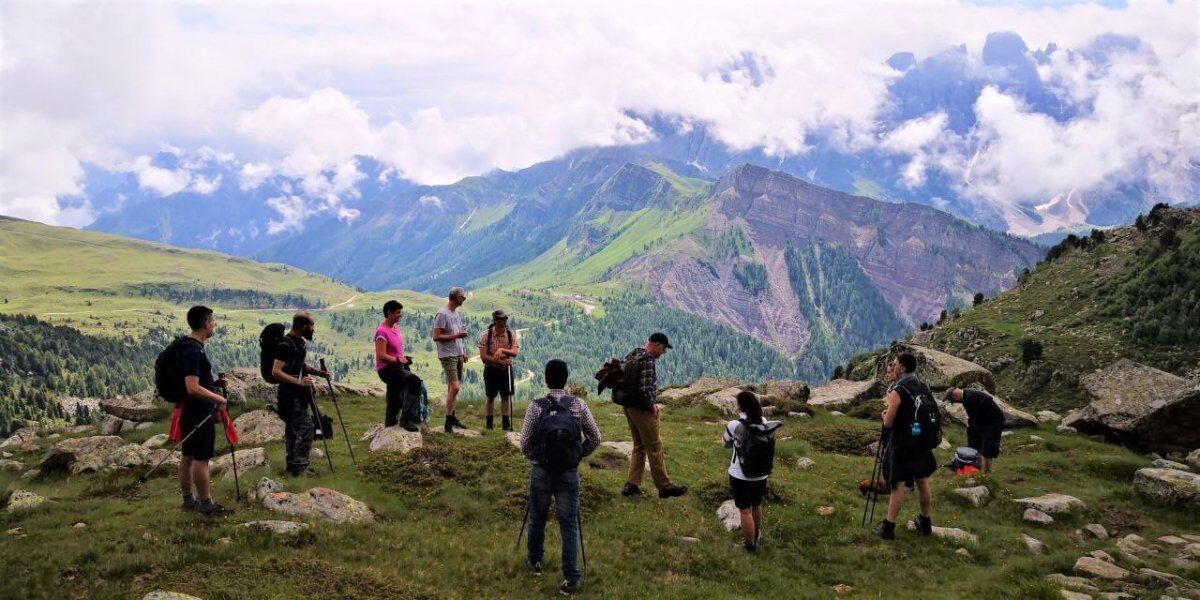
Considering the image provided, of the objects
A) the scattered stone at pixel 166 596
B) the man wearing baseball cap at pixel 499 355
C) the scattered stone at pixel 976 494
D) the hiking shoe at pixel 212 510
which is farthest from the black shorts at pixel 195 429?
the scattered stone at pixel 976 494

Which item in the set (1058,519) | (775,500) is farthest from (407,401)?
(1058,519)

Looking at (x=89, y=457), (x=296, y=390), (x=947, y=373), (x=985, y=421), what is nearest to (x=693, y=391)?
(x=947, y=373)

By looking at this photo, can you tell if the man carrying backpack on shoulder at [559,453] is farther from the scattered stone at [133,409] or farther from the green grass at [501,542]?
the scattered stone at [133,409]

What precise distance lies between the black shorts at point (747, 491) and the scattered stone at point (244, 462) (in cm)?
1350

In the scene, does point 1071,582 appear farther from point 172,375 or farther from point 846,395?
point 846,395

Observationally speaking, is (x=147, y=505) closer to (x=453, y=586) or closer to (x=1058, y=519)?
(x=453, y=586)

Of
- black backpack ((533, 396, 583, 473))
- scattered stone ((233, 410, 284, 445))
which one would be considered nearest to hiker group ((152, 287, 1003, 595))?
black backpack ((533, 396, 583, 473))

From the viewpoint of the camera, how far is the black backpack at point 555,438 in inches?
518

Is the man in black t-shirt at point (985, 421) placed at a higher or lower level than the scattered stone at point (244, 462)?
higher

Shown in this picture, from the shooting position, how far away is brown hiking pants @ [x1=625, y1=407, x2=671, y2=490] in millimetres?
17812

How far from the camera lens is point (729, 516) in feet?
59.2

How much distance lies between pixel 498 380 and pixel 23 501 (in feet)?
42.8

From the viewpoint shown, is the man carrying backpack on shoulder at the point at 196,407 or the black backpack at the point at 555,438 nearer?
the black backpack at the point at 555,438

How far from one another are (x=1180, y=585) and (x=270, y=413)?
1100 inches
